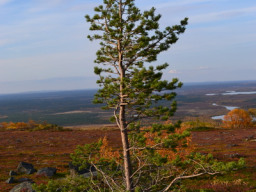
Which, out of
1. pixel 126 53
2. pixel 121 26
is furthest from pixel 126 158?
pixel 121 26

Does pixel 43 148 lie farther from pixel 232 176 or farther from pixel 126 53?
pixel 126 53

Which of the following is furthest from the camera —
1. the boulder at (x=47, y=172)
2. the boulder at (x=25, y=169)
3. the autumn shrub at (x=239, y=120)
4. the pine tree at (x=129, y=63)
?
the autumn shrub at (x=239, y=120)

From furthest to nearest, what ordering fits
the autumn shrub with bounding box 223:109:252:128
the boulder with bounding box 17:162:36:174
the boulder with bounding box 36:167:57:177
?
1. the autumn shrub with bounding box 223:109:252:128
2. the boulder with bounding box 17:162:36:174
3. the boulder with bounding box 36:167:57:177

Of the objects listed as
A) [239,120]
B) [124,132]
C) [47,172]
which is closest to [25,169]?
[47,172]

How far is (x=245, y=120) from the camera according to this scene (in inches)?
2837

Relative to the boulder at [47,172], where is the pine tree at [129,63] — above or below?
above

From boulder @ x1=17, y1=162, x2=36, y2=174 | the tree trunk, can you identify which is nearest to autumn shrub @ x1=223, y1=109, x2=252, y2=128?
boulder @ x1=17, y1=162, x2=36, y2=174

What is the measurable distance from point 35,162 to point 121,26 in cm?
2657

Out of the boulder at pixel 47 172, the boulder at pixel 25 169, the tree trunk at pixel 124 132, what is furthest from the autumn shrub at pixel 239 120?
the tree trunk at pixel 124 132

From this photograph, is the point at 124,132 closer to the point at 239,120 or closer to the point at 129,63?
the point at 129,63

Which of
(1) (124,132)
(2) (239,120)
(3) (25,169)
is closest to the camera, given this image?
(1) (124,132)

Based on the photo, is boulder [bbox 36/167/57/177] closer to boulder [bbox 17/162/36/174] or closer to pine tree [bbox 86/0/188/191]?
boulder [bbox 17/162/36/174]

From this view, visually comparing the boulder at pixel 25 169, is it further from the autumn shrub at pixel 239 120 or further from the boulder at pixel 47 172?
the autumn shrub at pixel 239 120

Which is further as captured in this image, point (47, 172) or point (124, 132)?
point (47, 172)
